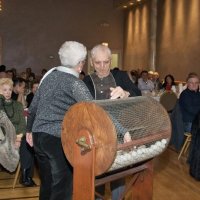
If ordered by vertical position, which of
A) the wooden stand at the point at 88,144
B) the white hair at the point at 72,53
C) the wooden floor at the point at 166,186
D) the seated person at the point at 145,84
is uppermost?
the white hair at the point at 72,53

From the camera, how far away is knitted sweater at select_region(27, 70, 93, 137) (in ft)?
6.85

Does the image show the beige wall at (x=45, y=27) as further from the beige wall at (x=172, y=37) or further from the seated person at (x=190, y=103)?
the seated person at (x=190, y=103)

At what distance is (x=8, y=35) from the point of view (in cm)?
1285

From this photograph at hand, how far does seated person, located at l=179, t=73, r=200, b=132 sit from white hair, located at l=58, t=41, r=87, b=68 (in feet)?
10.8

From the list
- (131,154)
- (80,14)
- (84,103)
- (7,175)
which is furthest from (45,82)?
(80,14)

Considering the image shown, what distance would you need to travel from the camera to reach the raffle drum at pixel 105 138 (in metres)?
1.70

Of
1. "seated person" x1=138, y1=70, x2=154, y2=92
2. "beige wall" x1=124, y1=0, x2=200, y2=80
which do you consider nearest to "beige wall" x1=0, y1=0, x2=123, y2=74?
"beige wall" x1=124, y1=0, x2=200, y2=80

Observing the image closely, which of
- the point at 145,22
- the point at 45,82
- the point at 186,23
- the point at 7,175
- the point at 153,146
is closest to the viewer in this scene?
the point at 153,146

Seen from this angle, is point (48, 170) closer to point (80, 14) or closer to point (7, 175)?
point (7, 175)

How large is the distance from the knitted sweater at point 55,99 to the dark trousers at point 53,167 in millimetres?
54

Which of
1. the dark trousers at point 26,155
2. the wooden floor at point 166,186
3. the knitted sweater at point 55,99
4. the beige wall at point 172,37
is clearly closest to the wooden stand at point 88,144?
the knitted sweater at point 55,99

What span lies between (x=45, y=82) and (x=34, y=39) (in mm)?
11284

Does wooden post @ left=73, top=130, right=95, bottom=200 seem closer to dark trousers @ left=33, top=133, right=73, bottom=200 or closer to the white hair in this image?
dark trousers @ left=33, top=133, right=73, bottom=200

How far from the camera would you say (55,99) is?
2.13 meters
